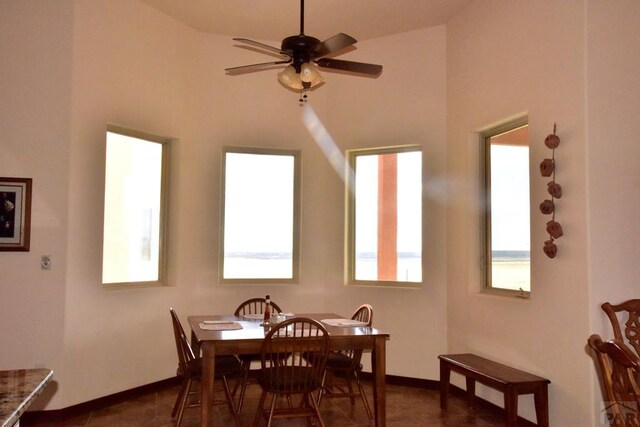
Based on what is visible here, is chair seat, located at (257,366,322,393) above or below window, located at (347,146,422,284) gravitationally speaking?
below

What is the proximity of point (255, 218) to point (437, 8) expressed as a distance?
8.65 feet

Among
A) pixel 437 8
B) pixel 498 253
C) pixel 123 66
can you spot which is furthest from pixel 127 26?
pixel 498 253

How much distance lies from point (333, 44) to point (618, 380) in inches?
95.5

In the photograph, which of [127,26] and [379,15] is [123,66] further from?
[379,15]

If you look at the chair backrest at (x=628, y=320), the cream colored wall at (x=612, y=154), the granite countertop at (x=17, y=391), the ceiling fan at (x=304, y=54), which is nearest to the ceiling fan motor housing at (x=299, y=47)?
the ceiling fan at (x=304, y=54)

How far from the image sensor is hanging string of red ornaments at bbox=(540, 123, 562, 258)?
3473 millimetres

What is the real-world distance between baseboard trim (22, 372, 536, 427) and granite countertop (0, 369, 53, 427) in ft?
9.02

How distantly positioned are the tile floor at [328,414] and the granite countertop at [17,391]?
8.45ft

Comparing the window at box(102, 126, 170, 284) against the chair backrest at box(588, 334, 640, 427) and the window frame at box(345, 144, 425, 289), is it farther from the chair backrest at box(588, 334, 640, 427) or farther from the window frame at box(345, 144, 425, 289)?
the chair backrest at box(588, 334, 640, 427)

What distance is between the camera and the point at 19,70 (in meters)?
4.01

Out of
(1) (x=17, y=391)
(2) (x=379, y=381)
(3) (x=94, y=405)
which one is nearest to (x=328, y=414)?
(2) (x=379, y=381)

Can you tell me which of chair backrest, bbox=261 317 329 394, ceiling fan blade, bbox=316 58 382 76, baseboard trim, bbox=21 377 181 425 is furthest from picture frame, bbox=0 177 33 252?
ceiling fan blade, bbox=316 58 382 76

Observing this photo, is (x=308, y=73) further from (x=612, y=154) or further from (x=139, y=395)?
(x=139, y=395)

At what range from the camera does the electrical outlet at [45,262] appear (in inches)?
158
